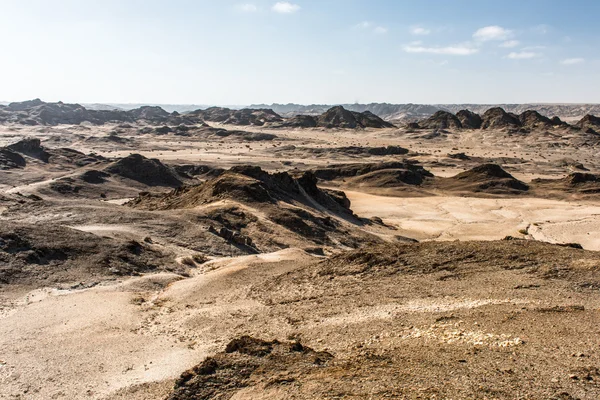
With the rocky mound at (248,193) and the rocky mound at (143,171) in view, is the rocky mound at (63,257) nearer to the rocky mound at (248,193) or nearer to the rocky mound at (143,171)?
the rocky mound at (248,193)

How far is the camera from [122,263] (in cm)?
2138

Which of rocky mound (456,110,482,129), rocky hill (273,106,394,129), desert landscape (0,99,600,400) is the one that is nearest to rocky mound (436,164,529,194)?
desert landscape (0,99,600,400)

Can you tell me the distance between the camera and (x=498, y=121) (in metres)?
148

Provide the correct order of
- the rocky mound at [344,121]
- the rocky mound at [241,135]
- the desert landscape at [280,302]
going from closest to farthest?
the desert landscape at [280,302] < the rocky mound at [241,135] < the rocky mound at [344,121]

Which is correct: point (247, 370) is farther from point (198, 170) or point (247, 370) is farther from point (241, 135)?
A: point (241, 135)

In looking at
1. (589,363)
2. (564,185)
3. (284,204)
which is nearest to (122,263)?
(284,204)

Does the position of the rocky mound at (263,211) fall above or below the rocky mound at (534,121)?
below

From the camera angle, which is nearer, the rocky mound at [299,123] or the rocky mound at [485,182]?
the rocky mound at [485,182]

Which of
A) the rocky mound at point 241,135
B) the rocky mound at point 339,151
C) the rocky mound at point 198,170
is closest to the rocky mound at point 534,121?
the rocky mound at point 339,151

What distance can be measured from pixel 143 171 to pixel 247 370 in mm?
52140

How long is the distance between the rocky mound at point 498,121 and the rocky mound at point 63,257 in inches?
5510

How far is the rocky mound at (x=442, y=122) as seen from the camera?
155 m

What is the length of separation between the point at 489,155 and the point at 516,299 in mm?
95740

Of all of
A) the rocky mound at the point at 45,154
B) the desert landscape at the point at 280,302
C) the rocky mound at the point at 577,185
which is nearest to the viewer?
the desert landscape at the point at 280,302
